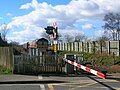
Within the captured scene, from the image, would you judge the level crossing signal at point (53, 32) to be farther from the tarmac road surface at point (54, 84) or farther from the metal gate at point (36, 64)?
the tarmac road surface at point (54, 84)

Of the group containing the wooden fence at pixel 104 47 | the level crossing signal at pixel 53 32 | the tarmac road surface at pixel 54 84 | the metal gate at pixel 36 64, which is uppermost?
the level crossing signal at pixel 53 32

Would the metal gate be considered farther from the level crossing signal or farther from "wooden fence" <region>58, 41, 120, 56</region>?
"wooden fence" <region>58, 41, 120, 56</region>

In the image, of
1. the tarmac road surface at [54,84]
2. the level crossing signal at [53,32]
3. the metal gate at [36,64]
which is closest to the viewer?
the tarmac road surface at [54,84]

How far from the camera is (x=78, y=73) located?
22906 mm

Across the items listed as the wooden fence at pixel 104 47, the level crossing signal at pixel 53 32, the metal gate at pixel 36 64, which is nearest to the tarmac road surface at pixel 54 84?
the metal gate at pixel 36 64

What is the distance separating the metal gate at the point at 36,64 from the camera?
22.2m

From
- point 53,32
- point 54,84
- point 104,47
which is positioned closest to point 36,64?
point 53,32

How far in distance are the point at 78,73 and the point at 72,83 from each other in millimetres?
5292

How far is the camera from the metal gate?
874 inches

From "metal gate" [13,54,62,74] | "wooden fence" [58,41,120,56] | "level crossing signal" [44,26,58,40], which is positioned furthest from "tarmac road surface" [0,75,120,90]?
"wooden fence" [58,41,120,56]

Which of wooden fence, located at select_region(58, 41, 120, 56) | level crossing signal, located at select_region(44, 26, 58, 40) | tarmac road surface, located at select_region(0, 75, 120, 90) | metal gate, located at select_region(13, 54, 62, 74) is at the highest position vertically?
level crossing signal, located at select_region(44, 26, 58, 40)

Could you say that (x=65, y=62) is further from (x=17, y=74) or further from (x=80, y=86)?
(x=80, y=86)

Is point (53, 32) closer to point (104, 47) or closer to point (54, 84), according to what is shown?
point (54, 84)

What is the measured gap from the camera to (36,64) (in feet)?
73.7
